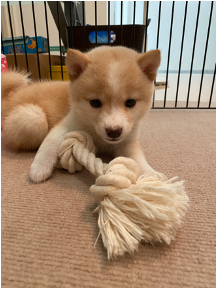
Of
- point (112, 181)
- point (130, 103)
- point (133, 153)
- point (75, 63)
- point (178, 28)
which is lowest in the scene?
point (133, 153)

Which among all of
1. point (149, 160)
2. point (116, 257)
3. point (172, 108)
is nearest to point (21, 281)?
point (116, 257)

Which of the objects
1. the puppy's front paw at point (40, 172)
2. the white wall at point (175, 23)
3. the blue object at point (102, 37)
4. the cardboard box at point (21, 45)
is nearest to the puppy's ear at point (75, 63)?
the puppy's front paw at point (40, 172)

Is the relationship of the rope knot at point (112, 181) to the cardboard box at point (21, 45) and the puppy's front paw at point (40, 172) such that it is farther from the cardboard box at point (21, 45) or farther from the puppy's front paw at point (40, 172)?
the cardboard box at point (21, 45)

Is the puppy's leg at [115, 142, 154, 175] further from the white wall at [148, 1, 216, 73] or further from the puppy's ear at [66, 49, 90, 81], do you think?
the white wall at [148, 1, 216, 73]

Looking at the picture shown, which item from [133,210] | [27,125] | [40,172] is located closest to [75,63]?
[27,125]

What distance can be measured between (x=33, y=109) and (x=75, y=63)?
0.40 meters

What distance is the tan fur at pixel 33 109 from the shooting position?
1182 millimetres

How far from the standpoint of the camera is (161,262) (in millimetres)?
589

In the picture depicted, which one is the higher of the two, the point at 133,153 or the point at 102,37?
the point at 102,37

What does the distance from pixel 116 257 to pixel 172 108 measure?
2.18 meters

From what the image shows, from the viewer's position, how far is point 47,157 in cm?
103

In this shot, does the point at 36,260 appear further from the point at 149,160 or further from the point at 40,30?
the point at 40,30

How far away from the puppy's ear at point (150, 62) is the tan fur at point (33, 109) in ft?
1.73

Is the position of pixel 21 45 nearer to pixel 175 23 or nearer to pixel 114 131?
pixel 114 131
